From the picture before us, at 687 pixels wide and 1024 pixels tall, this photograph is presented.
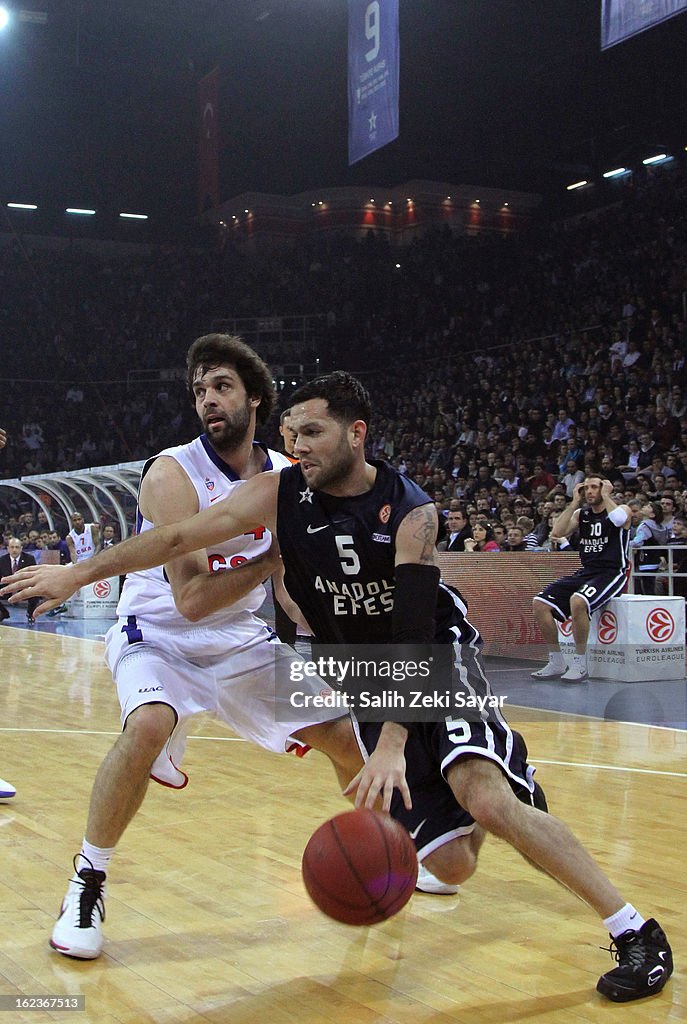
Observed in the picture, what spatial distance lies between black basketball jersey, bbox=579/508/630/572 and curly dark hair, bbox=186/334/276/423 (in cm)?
585

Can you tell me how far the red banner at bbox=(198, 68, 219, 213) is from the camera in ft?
68.7

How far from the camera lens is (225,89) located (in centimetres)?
2495

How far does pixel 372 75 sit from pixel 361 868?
36.0ft

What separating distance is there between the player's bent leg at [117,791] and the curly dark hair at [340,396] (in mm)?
1101

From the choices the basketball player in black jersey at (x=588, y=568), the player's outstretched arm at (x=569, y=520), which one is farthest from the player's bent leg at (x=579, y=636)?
the player's outstretched arm at (x=569, y=520)

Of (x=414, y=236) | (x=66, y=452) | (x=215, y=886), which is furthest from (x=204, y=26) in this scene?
(x=215, y=886)

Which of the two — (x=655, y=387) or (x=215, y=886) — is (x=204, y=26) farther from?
(x=215, y=886)

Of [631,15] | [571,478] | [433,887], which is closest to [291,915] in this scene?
[433,887]

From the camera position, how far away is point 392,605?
3.08 metres

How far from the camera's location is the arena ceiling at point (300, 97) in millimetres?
18984

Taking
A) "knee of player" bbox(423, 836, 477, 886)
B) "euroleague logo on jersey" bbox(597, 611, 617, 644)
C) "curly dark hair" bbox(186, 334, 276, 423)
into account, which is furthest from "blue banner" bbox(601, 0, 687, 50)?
"knee of player" bbox(423, 836, 477, 886)

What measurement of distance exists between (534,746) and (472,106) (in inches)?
731

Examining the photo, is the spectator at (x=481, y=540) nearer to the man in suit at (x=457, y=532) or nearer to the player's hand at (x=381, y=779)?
the man in suit at (x=457, y=532)

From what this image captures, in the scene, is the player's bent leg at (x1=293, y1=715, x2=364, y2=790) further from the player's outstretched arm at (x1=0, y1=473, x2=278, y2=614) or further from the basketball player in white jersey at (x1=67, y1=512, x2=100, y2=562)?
the basketball player in white jersey at (x1=67, y1=512, x2=100, y2=562)
